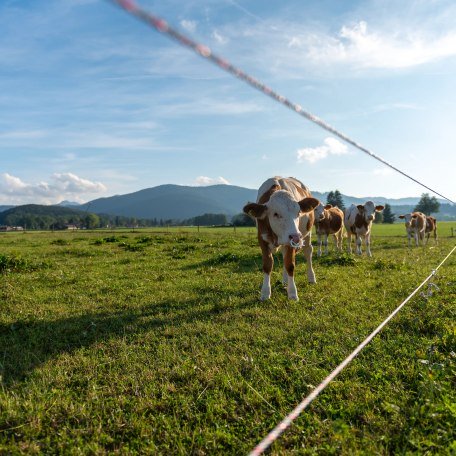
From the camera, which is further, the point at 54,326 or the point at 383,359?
the point at 54,326

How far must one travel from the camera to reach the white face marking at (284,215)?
6535mm

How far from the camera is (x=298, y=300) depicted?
7.11 meters

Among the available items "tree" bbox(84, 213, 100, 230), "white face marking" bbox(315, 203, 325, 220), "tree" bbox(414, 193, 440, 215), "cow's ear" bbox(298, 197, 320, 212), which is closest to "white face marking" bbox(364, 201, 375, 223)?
"white face marking" bbox(315, 203, 325, 220)

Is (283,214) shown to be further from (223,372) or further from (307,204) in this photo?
(223,372)

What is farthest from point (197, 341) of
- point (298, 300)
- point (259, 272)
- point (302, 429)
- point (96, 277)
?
point (96, 277)

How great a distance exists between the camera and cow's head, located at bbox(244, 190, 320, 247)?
21.2ft

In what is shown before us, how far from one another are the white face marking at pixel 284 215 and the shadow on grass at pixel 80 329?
1.58 metres

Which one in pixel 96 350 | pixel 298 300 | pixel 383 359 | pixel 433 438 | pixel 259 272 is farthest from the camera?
pixel 259 272

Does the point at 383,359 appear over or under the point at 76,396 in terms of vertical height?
over

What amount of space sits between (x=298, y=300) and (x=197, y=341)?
9.20 ft

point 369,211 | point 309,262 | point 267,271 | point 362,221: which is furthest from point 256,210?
point 369,211

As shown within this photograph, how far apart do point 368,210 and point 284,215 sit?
479 inches

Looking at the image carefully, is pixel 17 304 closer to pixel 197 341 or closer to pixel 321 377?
pixel 197 341

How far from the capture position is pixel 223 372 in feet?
13.4
